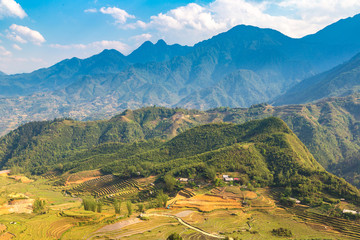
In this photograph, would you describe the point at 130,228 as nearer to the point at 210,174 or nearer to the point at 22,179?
the point at 210,174

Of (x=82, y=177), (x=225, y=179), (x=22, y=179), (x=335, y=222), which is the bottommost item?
(x=22, y=179)

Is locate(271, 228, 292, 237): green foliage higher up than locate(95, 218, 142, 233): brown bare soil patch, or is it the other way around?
locate(95, 218, 142, 233): brown bare soil patch

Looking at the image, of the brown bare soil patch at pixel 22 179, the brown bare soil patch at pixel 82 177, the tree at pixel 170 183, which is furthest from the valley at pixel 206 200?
the brown bare soil patch at pixel 22 179

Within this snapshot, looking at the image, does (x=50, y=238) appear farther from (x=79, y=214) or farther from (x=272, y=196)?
(x=272, y=196)

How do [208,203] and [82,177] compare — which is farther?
[82,177]

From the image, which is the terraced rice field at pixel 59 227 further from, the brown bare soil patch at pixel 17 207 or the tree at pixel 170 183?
the tree at pixel 170 183

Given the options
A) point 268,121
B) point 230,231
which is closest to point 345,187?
point 230,231

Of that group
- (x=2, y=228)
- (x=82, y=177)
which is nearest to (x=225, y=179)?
(x=2, y=228)

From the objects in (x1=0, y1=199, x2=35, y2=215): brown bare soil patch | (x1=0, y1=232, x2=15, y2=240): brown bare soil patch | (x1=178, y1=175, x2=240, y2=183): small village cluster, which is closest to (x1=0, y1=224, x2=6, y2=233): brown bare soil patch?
(x1=0, y1=232, x2=15, y2=240): brown bare soil patch

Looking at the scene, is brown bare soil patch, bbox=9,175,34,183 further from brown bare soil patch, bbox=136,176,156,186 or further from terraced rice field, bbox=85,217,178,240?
terraced rice field, bbox=85,217,178,240
